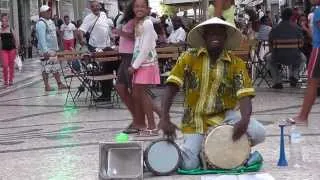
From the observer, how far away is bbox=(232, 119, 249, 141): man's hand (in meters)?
5.66

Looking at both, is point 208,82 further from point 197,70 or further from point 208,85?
point 197,70

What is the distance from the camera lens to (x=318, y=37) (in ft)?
26.4

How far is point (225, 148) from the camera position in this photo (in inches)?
224

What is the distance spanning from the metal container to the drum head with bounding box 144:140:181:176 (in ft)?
0.28

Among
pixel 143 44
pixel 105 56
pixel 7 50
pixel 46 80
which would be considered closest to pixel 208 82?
pixel 143 44

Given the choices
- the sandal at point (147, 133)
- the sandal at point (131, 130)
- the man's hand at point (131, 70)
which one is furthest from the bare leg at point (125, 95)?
the man's hand at point (131, 70)

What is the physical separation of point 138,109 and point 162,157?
8.95 ft

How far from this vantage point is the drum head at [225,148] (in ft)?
18.7

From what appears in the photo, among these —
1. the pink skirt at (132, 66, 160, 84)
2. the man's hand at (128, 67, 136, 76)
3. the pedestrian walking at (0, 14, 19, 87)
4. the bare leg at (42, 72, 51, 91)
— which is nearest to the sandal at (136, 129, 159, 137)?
the pink skirt at (132, 66, 160, 84)

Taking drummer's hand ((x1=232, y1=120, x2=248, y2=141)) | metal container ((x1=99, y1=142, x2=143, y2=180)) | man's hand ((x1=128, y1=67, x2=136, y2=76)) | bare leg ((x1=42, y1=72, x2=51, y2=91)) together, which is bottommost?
→ bare leg ((x1=42, y1=72, x2=51, y2=91))

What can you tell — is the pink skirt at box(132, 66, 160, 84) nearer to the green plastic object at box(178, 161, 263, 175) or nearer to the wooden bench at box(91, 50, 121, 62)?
the green plastic object at box(178, 161, 263, 175)

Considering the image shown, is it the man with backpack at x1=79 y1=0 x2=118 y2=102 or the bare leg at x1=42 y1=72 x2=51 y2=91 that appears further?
the bare leg at x1=42 y1=72 x2=51 y2=91

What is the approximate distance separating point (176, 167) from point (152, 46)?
256 cm

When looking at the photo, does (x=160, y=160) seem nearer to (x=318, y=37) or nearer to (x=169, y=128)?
(x=169, y=128)
